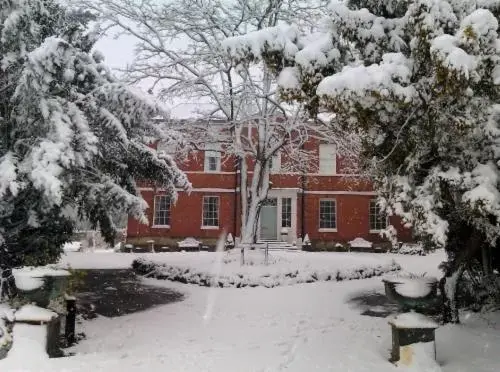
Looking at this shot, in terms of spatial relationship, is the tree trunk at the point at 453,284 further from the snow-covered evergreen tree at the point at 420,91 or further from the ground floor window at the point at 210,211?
the ground floor window at the point at 210,211

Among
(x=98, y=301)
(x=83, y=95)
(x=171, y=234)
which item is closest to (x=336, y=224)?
(x=171, y=234)

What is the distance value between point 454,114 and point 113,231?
6.31 m

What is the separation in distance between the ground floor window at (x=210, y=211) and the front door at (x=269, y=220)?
267 centimetres

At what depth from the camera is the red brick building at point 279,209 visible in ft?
84.3

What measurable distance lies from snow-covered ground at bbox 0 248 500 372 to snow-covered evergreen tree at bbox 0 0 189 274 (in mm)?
1981

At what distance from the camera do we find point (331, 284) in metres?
13.0

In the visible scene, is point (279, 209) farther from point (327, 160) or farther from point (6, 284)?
point (6, 284)

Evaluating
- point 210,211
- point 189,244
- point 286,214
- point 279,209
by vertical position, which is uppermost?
point 279,209

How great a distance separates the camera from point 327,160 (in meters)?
26.4

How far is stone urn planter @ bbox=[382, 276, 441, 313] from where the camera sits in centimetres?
550

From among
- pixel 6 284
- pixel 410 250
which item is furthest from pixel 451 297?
pixel 410 250

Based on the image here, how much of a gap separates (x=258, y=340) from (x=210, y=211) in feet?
64.3

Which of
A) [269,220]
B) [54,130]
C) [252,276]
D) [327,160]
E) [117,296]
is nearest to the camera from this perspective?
[54,130]

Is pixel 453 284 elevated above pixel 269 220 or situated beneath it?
situated beneath
